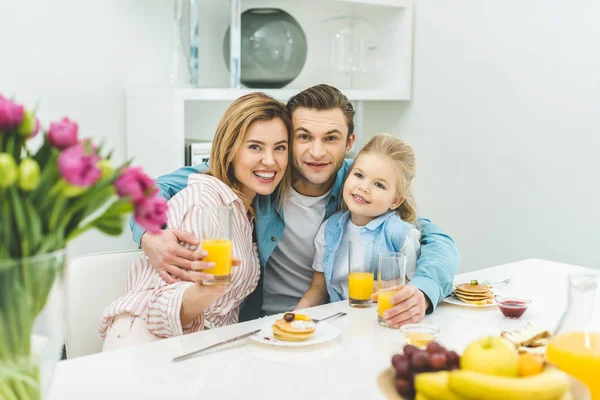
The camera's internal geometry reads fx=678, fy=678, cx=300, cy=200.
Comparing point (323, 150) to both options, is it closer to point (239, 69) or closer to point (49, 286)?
point (239, 69)

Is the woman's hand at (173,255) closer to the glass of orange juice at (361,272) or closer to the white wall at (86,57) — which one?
the glass of orange juice at (361,272)

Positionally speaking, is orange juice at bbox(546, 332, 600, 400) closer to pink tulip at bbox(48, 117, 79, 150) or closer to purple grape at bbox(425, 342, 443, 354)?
purple grape at bbox(425, 342, 443, 354)

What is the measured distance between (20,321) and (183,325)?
0.87m

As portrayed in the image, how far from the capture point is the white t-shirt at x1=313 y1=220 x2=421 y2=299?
74.1 inches

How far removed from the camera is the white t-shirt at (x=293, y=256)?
2123 mm

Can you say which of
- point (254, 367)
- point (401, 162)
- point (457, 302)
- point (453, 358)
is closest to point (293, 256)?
point (401, 162)

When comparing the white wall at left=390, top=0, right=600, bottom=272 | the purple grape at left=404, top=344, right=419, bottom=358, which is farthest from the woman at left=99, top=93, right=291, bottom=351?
the white wall at left=390, top=0, right=600, bottom=272

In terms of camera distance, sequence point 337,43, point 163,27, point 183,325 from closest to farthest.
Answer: point 183,325 → point 163,27 → point 337,43

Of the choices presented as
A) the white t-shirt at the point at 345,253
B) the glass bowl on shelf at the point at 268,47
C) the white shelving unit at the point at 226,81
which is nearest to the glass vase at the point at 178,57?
the white shelving unit at the point at 226,81

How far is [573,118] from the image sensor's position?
2666mm

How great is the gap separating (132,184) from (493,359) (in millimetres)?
517

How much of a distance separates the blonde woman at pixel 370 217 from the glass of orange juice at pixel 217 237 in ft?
1.82

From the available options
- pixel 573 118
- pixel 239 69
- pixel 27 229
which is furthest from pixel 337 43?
pixel 27 229

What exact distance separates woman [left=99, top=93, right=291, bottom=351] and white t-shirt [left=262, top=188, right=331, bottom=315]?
9cm
